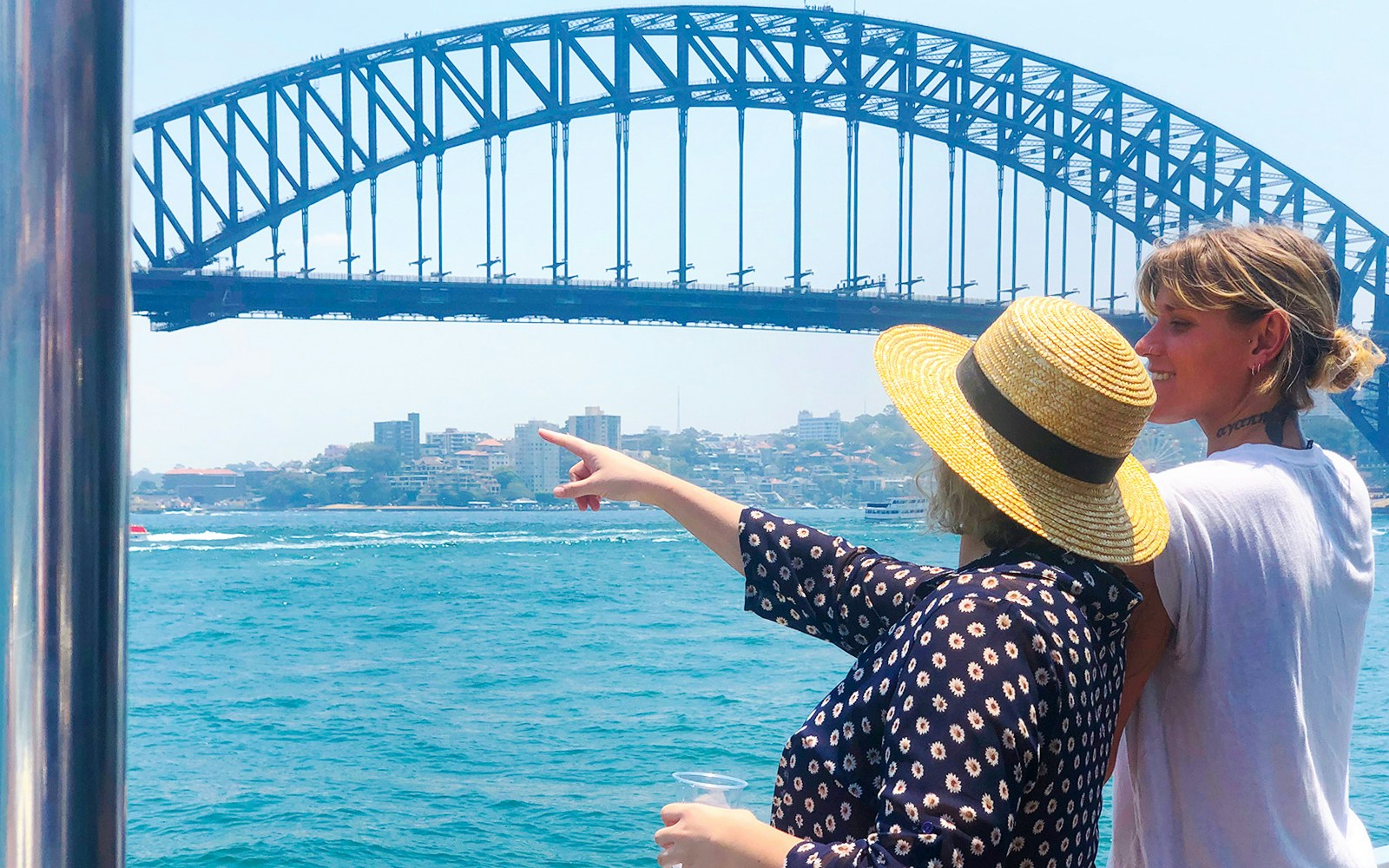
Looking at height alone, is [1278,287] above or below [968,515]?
above

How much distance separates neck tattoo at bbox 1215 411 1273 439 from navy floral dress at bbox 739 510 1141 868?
0.81ft

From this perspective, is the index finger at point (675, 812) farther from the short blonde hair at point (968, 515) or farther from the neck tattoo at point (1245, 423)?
the neck tattoo at point (1245, 423)

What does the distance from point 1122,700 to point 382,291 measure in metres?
25.5

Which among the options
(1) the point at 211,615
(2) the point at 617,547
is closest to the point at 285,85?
(1) the point at 211,615

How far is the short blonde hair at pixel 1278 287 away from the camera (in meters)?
1.04

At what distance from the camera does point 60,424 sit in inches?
13.6

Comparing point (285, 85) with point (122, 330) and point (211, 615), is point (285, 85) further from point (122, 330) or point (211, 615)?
point (122, 330)

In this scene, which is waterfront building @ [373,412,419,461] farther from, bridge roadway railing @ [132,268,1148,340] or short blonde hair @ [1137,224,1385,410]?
short blonde hair @ [1137,224,1385,410]

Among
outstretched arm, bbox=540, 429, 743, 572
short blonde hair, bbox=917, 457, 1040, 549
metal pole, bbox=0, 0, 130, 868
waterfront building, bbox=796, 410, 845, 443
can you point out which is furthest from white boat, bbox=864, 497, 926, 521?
metal pole, bbox=0, 0, 130, 868

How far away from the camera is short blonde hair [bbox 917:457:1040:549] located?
0.92 m

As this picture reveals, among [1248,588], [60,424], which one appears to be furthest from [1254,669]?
[60,424]

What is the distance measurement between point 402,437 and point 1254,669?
2080 inches

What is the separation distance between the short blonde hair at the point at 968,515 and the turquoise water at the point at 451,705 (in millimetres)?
260

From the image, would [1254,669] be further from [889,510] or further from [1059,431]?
[889,510]
